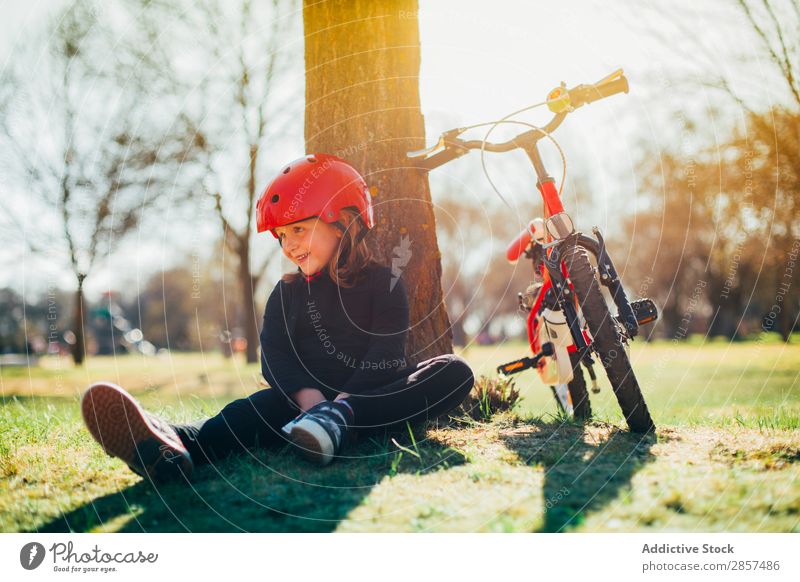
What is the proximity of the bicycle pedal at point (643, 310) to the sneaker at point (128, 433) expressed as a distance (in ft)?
6.90

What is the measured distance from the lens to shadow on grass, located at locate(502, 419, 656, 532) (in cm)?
222

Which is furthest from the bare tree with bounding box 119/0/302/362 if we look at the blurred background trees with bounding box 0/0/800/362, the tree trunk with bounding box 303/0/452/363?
the tree trunk with bounding box 303/0/452/363

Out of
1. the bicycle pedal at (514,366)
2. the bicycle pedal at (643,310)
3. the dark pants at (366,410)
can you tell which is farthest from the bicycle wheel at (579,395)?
the dark pants at (366,410)

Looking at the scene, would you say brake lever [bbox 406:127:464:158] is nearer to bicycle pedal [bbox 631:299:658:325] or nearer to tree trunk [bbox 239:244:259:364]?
bicycle pedal [bbox 631:299:658:325]

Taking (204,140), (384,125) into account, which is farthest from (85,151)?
(384,125)

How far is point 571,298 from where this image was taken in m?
3.03

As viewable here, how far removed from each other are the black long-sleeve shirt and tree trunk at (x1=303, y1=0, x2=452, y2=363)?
0.41 m

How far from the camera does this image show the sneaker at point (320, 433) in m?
2.48

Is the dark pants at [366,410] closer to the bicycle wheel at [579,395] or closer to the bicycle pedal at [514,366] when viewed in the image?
the bicycle pedal at [514,366]

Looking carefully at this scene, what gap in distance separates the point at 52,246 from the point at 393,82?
753cm
